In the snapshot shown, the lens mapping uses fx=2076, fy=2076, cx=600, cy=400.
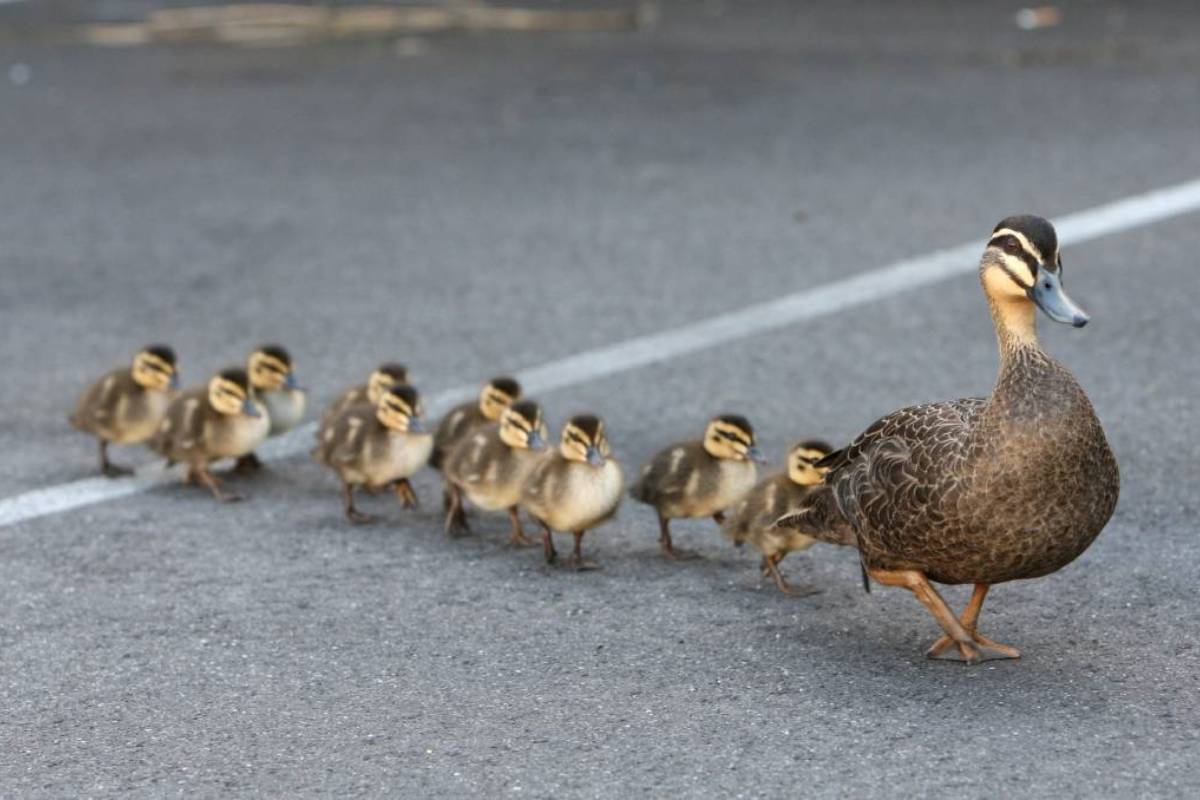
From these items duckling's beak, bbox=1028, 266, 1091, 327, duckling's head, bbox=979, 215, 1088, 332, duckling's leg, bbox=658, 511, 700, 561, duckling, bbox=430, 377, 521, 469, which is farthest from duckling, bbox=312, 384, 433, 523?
duckling's beak, bbox=1028, 266, 1091, 327

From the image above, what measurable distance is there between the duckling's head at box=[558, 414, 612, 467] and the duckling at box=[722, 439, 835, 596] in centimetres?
45

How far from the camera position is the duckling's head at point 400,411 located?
684cm

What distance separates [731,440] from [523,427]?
68 centimetres

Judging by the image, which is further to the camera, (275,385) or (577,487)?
(275,385)

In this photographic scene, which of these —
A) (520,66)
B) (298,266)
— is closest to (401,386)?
(298,266)

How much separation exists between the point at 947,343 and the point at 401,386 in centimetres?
243

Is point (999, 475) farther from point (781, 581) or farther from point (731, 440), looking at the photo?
point (731, 440)

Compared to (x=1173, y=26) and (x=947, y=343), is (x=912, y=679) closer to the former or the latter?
(x=947, y=343)

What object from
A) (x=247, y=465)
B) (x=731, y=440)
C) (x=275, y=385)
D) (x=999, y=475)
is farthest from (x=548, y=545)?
(x=999, y=475)

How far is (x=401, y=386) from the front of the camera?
6.95 metres

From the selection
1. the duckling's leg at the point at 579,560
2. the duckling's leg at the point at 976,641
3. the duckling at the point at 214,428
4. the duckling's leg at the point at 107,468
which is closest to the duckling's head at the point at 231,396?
the duckling at the point at 214,428

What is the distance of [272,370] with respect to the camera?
7.44m

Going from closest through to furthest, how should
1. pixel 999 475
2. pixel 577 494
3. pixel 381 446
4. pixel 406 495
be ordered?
pixel 999 475
pixel 577 494
pixel 381 446
pixel 406 495

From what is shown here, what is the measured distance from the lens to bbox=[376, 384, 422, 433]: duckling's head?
684 centimetres
